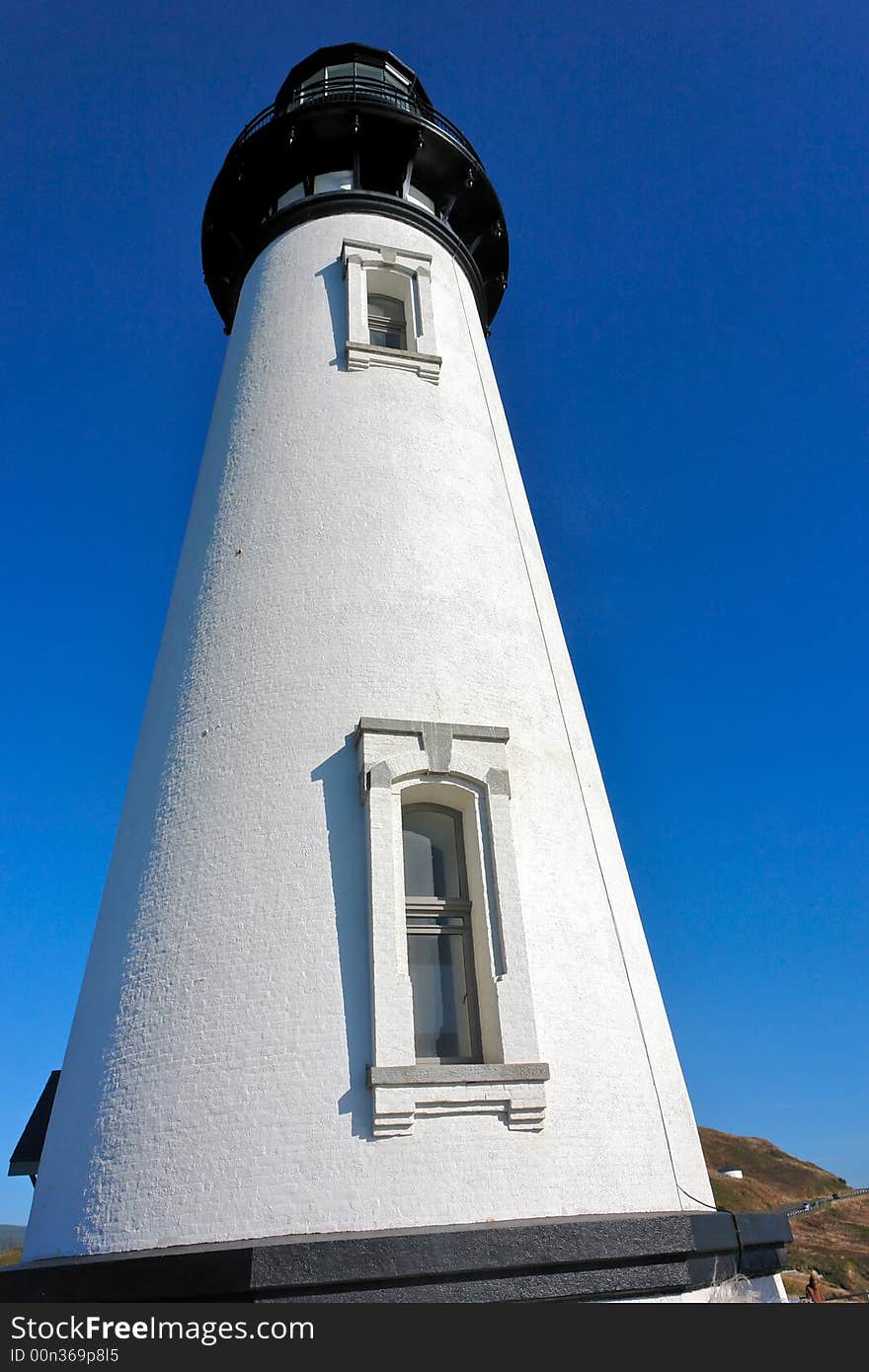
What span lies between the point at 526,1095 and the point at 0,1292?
343 cm

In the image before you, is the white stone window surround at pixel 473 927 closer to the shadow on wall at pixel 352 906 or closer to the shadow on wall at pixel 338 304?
the shadow on wall at pixel 352 906

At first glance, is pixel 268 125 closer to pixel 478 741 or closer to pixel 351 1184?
pixel 478 741

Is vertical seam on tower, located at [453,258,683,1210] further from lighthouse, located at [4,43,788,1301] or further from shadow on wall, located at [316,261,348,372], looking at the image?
shadow on wall, located at [316,261,348,372]

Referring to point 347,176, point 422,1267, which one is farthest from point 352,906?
point 347,176

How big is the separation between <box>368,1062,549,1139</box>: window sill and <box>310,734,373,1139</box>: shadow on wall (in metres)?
0.13

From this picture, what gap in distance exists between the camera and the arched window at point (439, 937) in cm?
634

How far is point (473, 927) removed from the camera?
21.8ft

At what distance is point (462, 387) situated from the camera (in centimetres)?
1030

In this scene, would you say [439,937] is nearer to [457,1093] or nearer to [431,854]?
[431,854]

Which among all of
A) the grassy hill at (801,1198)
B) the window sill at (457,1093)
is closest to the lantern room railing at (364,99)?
the window sill at (457,1093)

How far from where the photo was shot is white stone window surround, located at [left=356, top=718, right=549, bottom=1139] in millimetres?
5551

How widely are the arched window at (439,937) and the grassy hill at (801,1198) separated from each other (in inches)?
211

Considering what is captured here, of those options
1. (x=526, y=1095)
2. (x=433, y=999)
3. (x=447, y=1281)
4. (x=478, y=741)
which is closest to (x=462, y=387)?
(x=478, y=741)

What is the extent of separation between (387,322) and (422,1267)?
9.75 metres
